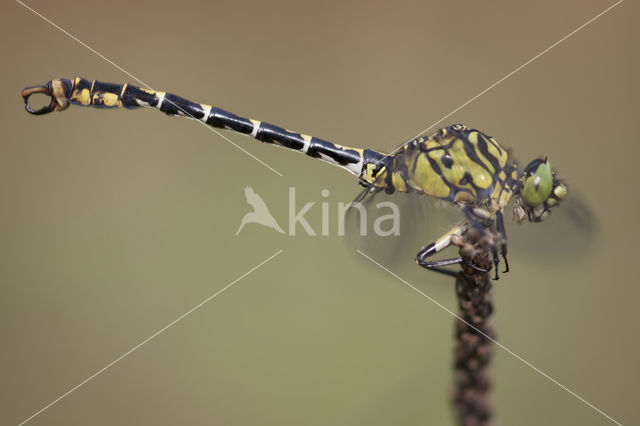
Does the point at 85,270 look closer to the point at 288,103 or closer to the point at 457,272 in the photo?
the point at 288,103

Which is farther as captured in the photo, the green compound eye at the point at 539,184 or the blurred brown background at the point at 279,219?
the blurred brown background at the point at 279,219

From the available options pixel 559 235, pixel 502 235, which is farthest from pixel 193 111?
pixel 559 235

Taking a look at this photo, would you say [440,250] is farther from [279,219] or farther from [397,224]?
[279,219]

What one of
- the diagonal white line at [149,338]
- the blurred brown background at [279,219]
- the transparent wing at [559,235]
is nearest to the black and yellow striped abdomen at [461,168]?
the transparent wing at [559,235]

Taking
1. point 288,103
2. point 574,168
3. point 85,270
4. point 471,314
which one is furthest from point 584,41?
point 85,270

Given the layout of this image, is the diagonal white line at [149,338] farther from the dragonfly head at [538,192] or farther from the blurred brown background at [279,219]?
the dragonfly head at [538,192]
